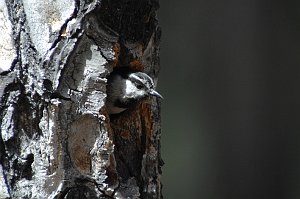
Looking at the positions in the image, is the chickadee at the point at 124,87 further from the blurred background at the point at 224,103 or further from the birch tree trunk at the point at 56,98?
the blurred background at the point at 224,103

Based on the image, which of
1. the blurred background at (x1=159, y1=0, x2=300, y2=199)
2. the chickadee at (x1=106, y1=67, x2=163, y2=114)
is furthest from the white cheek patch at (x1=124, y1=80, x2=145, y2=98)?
the blurred background at (x1=159, y1=0, x2=300, y2=199)

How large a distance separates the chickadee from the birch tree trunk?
0.23 ft

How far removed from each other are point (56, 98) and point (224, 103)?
2405 mm

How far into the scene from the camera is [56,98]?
1.89 m

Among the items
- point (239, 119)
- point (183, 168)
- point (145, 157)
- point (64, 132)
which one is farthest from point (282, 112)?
point (64, 132)

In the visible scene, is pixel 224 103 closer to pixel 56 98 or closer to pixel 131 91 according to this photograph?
pixel 131 91

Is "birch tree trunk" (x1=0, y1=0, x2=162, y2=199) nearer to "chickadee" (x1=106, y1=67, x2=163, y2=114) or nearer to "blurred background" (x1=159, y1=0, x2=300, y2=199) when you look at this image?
"chickadee" (x1=106, y1=67, x2=163, y2=114)

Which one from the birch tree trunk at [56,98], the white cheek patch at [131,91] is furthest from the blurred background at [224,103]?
the birch tree trunk at [56,98]

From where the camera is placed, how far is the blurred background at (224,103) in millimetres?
4207

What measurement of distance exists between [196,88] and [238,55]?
0.23 m

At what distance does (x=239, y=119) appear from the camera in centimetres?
423

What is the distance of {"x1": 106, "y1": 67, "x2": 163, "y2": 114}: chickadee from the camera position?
204 cm

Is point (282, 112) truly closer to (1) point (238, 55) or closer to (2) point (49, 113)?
(1) point (238, 55)

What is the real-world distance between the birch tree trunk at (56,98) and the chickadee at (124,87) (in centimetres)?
7
